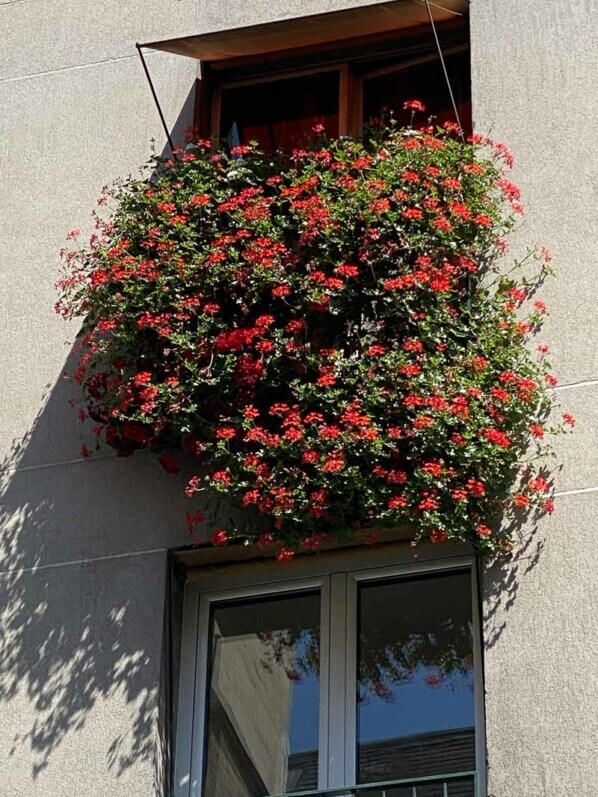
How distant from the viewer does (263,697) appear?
8445mm

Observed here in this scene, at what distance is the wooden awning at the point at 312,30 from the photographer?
947cm

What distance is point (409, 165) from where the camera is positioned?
8.49 metres

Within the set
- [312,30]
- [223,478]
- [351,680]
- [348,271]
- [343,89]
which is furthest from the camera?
[343,89]

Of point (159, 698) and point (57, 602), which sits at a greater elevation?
point (57, 602)

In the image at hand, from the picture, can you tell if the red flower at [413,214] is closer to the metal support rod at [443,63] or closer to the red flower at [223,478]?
the metal support rod at [443,63]

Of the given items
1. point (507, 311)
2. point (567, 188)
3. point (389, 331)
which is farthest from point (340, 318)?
point (567, 188)

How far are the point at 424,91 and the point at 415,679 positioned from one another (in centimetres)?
337

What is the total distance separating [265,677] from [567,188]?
2910mm

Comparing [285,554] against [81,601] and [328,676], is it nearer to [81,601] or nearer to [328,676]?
[328,676]

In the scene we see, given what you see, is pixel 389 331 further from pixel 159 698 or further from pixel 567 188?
pixel 159 698

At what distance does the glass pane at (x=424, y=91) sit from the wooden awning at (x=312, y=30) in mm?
262

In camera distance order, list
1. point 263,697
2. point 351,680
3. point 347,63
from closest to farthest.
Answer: point 351,680 < point 263,697 < point 347,63

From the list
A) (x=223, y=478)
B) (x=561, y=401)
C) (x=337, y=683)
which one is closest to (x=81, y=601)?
(x=223, y=478)

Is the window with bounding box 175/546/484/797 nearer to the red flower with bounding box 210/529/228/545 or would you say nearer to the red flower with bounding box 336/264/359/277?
the red flower with bounding box 210/529/228/545
